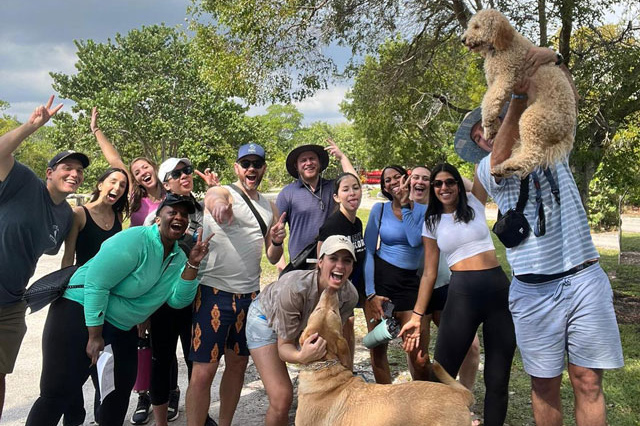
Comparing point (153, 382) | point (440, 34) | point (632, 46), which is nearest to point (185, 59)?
point (440, 34)

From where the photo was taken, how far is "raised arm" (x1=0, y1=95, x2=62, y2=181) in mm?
3100

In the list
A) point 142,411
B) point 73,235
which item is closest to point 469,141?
point 73,235

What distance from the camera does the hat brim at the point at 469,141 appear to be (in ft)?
9.83

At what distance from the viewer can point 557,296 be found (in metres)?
2.55

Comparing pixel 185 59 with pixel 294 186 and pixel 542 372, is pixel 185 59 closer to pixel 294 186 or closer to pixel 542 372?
pixel 294 186

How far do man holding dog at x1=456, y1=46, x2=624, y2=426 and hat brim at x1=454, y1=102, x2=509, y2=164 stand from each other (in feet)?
1.21

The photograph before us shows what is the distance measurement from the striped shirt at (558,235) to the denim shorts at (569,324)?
0.28 feet

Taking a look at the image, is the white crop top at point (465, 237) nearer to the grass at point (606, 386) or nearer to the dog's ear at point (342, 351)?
the dog's ear at point (342, 351)

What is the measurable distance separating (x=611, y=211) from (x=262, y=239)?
70.1ft

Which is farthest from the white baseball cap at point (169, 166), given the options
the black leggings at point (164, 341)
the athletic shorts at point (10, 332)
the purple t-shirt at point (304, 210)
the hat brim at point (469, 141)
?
the hat brim at point (469, 141)

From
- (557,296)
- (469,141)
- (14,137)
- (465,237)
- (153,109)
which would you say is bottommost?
(557,296)

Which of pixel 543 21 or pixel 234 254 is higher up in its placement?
pixel 543 21

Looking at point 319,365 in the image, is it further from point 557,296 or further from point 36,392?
point 36,392

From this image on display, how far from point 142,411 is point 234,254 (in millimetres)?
1813
